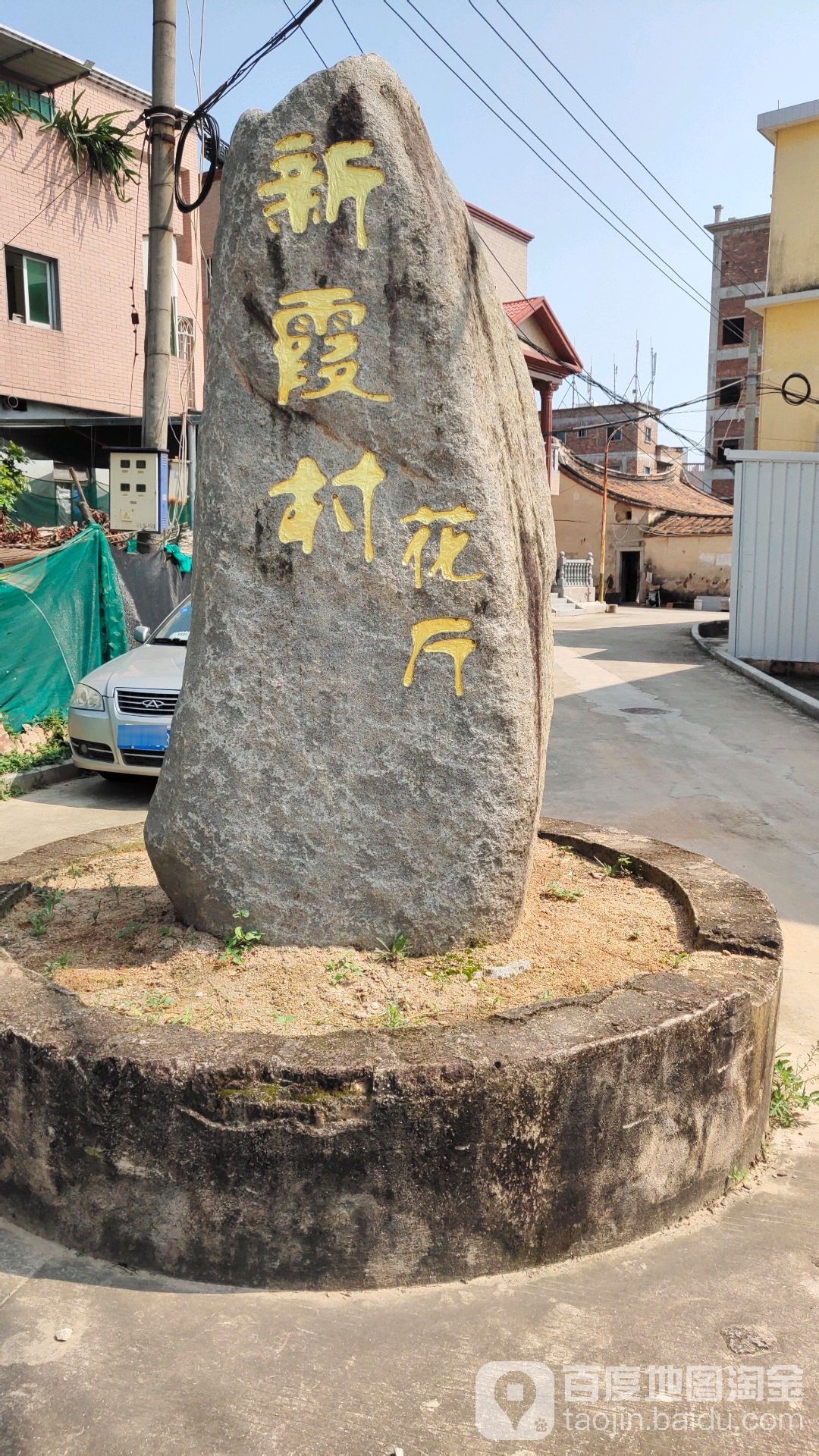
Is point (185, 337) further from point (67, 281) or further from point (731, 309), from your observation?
point (731, 309)

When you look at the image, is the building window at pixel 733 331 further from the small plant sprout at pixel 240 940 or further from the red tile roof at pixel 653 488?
the small plant sprout at pixel 240 940

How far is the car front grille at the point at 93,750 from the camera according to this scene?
761 cm

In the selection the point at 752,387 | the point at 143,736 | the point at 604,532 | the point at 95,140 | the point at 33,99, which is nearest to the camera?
the point at 143,736

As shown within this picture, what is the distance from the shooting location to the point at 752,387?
21.3 meters

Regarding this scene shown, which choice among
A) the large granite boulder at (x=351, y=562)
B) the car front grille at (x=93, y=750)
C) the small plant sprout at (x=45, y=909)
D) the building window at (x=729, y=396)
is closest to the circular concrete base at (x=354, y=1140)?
the large granite boulder at (x=351, y=562)

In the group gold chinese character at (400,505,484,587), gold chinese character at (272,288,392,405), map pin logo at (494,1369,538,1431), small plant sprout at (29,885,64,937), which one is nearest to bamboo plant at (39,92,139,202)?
gold chinese character at (272,288,392,405)

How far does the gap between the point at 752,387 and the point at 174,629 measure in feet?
54.0

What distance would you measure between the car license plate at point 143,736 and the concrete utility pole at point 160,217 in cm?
345

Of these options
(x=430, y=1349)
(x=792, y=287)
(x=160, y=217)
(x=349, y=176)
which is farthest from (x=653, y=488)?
(x=430, y=1349)

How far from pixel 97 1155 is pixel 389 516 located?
1.87 m

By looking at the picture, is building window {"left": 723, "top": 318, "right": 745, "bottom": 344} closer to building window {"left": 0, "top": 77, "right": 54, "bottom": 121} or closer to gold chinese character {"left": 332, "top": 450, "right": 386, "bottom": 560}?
building window {"left": 0, "top": 77, "right": 54, "bottom": 121}

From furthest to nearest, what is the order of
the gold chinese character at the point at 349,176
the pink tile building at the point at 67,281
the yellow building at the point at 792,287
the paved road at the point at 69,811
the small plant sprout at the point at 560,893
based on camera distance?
the yellow building at the point at 792,287 < the pink tile building at the point at 67,281 < the paved road at the point at 69,811 < the small plant sprout at the point at 560,893 < the gold chinese character at the point at 349,176

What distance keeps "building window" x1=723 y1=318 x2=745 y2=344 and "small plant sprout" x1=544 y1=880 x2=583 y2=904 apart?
129ft

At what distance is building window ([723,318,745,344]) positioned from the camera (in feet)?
129
